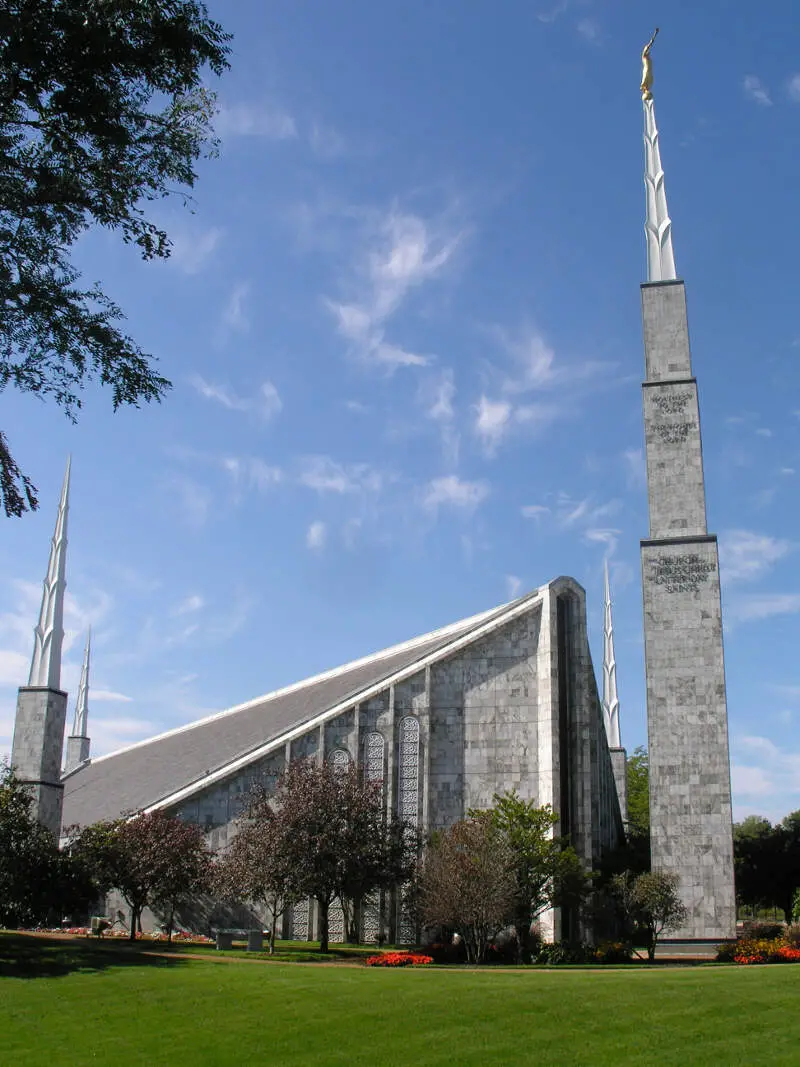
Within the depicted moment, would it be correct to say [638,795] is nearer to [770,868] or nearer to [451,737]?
[770,868]

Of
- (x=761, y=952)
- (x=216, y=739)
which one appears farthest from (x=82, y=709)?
(x=761, y=952)

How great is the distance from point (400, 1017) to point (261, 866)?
12.5m

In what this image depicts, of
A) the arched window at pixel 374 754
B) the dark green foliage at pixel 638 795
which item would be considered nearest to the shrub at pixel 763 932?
the arched window at pixel 374 754

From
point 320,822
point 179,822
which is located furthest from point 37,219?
point 179,822

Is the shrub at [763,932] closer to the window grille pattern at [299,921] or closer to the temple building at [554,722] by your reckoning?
the temple building at [554,722]

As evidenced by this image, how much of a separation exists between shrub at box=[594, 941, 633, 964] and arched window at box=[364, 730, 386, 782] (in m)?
9.78

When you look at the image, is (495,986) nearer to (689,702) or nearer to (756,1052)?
(756,1052)

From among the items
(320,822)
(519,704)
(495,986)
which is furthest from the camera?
(519,704)

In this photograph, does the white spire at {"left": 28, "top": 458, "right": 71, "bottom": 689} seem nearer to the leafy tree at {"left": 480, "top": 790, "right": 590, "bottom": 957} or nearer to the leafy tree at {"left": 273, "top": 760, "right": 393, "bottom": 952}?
the leafy tree at {"left": 273, "top": 760, "right": 393, "bottom": 952}

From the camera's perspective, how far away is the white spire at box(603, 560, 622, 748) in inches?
2968

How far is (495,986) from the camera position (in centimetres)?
1883

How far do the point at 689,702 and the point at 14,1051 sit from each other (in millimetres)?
24062

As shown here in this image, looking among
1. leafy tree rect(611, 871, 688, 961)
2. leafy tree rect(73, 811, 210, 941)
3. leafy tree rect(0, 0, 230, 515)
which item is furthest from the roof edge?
leafy tree rect(0, 0, 230, 515)

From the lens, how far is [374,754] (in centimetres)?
3516
